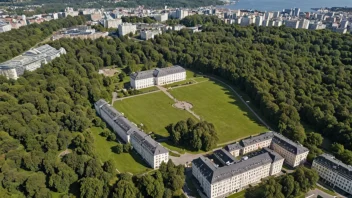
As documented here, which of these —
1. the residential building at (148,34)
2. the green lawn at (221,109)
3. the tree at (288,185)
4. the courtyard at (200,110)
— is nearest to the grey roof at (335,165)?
the tree at (288,185)

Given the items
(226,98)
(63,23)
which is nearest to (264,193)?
(226,98)

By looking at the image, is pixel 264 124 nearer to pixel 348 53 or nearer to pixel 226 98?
pixel 226 98

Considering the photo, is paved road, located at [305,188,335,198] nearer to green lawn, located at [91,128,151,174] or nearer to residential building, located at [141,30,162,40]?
green lawn, located at [91,128,151,174]

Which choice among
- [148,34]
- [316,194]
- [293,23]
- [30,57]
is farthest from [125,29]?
[316,194]

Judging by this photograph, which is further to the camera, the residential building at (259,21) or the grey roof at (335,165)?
the residential building at (259,21)

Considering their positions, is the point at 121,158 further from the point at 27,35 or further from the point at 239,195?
the point at 27,35

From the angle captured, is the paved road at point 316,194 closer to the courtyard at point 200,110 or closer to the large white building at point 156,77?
the courtyard at point 200,110

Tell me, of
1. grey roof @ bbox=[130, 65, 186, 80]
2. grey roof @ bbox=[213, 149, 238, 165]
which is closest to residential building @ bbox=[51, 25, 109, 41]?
grey roof @ bbox=[130, 65, 186, 80]
